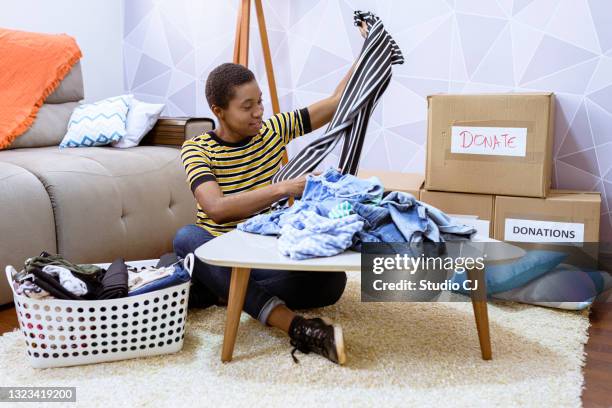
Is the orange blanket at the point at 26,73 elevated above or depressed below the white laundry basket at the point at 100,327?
above

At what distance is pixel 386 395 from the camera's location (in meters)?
1.29

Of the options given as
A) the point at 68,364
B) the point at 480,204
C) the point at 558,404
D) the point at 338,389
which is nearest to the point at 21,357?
the point at 68,364

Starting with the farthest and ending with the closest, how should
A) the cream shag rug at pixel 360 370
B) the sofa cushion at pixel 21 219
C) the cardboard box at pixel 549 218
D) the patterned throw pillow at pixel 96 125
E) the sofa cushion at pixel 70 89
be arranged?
1. the sofa cushion at pixel 70 89
2. the patterned throw pillow at pixel 96 125
3. the cardboard box at pixel 549 218
4. the sofa cushion at pixel 21 219
5. the cream shag rug at pixel 360 370

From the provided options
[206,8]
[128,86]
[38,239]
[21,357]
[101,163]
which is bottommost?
[21,357]

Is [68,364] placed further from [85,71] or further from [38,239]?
[85,71]

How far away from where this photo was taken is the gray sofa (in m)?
1.86

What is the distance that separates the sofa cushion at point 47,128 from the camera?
2.46 m

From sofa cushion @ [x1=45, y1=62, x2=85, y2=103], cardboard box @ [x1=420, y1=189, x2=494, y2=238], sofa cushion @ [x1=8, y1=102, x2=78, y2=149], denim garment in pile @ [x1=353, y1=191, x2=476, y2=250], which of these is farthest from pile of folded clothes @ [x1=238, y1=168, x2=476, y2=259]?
sofa cushion @ [x1=45, y1=62, x2=85, y2=103]

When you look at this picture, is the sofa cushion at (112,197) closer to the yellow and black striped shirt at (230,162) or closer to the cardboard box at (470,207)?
the yellow and black striped shirt at (230,162)

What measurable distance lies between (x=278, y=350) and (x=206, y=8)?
206 centimetres

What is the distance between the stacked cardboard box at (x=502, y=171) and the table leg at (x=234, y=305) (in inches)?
37.8

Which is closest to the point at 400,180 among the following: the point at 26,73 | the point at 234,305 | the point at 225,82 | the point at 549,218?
the point at 549,218

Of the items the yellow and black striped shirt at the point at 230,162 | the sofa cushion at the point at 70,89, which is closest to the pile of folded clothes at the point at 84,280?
the yellow and black striped shirt at the point at 230,162

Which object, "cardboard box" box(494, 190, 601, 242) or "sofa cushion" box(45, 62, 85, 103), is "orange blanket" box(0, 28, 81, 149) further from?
"cardboard box" box(494, 190, 601, 242)
